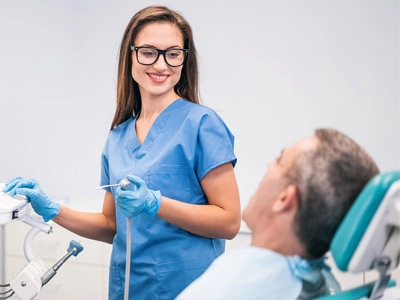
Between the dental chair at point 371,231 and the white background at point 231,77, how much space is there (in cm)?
147

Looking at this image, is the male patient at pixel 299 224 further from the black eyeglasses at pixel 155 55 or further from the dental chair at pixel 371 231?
the black eyeglasses at pixel 155 55

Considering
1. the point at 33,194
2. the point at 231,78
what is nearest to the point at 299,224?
the point at 33,194

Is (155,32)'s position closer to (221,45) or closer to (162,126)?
(162,126)

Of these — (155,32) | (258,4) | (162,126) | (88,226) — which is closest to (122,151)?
(162,126)

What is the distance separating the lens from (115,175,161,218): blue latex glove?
1.51 metres

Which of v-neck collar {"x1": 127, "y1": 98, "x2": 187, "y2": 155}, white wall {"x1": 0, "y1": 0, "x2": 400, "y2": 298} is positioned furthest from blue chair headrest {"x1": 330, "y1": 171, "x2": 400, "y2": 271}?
white wall {"x1": 0, "y1": 0, "x2": 400, "y2": 298}

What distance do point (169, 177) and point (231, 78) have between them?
106 centimetres

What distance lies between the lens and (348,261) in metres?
1.01

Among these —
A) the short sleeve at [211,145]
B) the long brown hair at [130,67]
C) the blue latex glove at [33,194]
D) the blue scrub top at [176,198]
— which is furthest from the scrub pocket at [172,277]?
the long brown hair at [130,67]

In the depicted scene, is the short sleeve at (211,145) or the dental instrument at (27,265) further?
the short sleeve at (211,145)

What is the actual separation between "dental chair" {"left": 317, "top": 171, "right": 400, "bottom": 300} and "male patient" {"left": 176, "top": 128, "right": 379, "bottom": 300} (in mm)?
77

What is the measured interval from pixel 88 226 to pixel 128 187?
0.41 metres

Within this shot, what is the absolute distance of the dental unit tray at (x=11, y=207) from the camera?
1.52m

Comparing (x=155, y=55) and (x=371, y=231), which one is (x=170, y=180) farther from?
(x=371, y=231)
